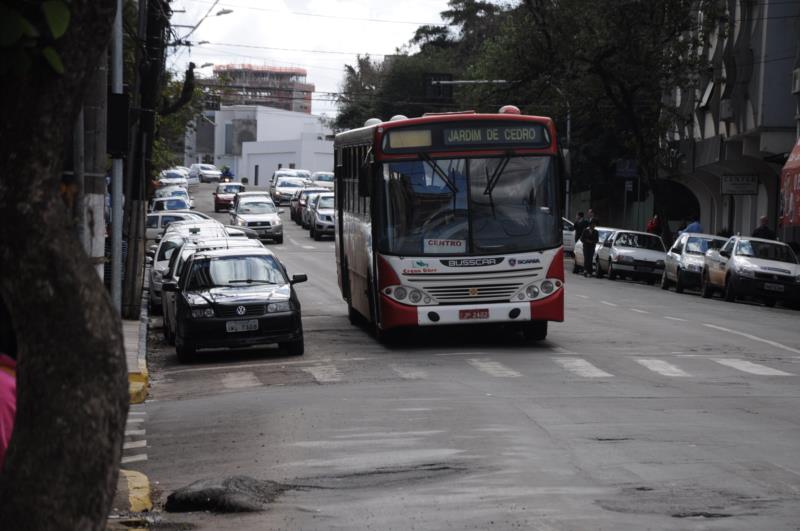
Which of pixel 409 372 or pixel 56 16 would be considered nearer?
pixel 56 16

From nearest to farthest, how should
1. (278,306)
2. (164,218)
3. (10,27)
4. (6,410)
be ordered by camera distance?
(10,27), (6,410), (278,306), (164,218)

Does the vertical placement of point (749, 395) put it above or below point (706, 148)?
below

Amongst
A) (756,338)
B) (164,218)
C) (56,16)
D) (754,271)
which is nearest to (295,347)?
(756,338)

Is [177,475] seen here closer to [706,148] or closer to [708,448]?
[708,448]

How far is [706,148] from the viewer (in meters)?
52.0

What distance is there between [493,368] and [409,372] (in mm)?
1128

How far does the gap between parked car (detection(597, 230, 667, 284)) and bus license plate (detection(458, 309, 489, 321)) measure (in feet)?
77.1

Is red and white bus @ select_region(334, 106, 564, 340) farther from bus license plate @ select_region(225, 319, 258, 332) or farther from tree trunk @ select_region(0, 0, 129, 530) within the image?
tree trunk @ select_region(0, 0, 129, 530)

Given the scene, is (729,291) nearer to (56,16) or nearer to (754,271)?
(754,271)

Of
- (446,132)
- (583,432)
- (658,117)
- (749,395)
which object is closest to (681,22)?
(658,117)

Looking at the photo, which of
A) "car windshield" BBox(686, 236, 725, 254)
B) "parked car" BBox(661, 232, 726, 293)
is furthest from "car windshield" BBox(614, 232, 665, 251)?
"car windshield" BBox(686, 236, 725, 254)

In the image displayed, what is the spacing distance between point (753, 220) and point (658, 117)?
17.2 ft

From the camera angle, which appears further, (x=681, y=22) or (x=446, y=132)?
(x=681, y=22)

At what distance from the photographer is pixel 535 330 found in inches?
818
